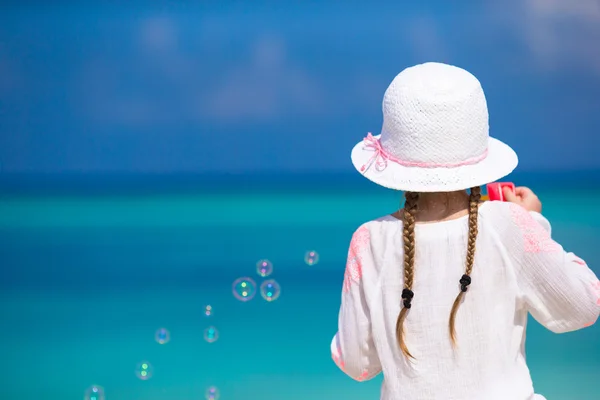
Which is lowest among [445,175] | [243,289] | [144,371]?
[445,175]

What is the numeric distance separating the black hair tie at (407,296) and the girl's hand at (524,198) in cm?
24

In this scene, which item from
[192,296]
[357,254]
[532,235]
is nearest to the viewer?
[532,235]

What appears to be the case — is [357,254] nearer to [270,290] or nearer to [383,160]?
[383,160]

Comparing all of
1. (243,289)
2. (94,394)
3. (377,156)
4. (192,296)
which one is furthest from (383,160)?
(192,296)

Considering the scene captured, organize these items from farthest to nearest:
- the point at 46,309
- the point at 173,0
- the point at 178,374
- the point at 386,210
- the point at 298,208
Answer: the point at 173,0
the point at 298,208
the point at 386,210
the point at 46,309
the point at 178,374

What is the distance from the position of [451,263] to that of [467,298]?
0.06 m

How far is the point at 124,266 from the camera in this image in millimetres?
5758

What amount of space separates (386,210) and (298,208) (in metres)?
0.99

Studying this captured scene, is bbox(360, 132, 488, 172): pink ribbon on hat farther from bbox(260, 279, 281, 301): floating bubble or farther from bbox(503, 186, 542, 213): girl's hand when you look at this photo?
bbox(260, 279, 281, 301): floating bubble

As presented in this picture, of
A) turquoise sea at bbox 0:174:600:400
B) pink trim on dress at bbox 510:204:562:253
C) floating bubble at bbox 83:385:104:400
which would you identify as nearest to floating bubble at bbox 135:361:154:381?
floating bubble at bbox 83:385:104:400

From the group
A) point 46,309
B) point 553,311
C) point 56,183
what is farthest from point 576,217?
point 56,183

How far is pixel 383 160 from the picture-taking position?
1.47 metres

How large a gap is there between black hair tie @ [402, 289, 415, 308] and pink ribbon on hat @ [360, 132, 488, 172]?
0.64 feet

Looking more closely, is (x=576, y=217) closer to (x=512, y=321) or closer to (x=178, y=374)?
(x=178, y=374)
